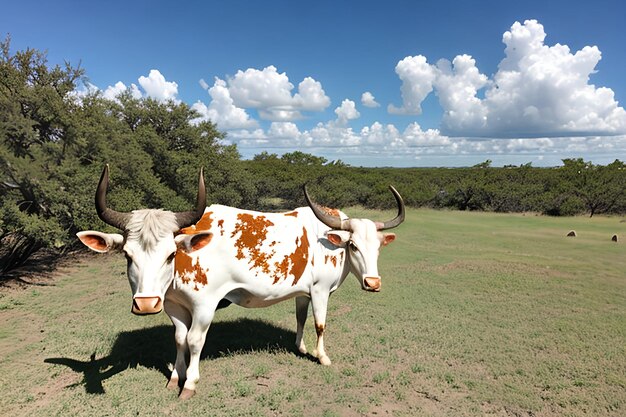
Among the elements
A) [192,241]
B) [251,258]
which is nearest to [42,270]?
[251,258]

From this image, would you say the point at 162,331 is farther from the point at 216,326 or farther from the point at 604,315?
the point at 604,315

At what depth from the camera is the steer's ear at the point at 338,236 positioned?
4711 mm

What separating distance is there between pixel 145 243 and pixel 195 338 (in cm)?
139

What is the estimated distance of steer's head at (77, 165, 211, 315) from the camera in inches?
128

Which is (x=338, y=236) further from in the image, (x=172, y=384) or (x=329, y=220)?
(x=172, y=384)

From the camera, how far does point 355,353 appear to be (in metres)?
5.41

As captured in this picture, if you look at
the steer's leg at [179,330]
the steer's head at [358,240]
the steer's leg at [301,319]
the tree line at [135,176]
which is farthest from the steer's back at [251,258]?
the tree line at [135,176]

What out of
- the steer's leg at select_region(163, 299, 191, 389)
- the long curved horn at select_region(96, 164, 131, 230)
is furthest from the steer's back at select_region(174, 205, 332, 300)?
the long curved horn at select_region(96, 164, 131, 230)

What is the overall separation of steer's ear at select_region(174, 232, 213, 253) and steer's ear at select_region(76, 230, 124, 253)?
549 mm

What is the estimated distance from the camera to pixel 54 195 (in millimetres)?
9617

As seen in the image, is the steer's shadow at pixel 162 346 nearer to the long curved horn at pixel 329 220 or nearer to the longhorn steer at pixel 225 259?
the longhorn steer at pixel 225 259

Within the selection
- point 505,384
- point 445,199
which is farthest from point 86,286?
point 445,199

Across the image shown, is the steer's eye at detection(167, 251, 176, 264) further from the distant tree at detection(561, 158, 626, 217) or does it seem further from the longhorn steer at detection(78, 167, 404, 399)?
the distant tree at detection(561, 158, 626, 217)

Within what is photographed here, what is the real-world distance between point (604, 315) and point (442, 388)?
482 cm
